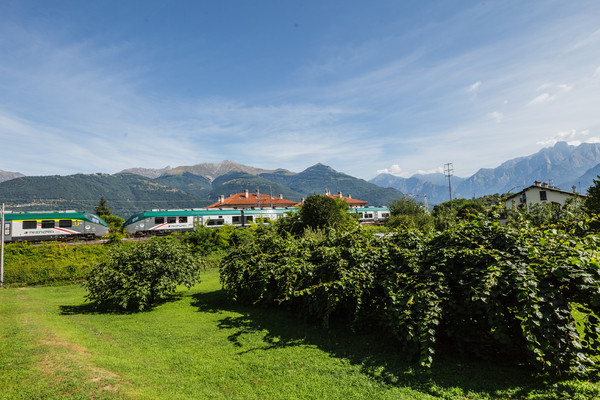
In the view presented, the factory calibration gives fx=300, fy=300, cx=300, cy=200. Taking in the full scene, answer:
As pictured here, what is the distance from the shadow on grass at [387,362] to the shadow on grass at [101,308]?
11.5ft

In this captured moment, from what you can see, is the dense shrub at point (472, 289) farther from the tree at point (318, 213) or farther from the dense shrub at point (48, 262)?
the dense shrub at point (48, 262)

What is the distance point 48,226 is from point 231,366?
2975 cm

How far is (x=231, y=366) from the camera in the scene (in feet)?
16.5

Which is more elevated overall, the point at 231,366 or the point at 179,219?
the point at 179,219

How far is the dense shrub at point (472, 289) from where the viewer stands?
3936mm

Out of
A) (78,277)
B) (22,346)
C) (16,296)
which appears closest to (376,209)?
(78,277)

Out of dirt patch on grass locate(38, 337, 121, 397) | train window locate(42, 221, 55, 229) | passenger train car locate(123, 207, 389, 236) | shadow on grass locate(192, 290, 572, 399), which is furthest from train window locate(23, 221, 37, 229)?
shadow on grass locate(192, 290, 572, 399)

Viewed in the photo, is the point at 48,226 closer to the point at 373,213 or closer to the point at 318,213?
the point at 318,213

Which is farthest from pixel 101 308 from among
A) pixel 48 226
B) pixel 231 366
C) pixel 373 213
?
pixel 373 213

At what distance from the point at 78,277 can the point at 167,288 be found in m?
11.7

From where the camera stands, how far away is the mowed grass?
13.3 feet

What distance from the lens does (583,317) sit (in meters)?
4.00

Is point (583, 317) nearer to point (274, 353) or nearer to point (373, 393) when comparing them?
point (373, 393)

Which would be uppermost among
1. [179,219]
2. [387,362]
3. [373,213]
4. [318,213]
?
[179,219]
